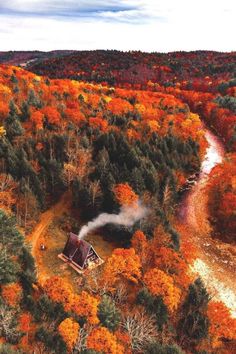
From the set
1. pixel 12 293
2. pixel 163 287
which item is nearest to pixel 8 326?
pixel 12 293

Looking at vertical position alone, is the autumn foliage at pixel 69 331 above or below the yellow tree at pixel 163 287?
above

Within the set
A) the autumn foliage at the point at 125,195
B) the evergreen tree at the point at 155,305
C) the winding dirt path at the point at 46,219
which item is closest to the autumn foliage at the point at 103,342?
the evergreen tree at the point at 155,305

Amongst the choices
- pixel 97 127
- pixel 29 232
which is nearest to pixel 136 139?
pixel 97 127

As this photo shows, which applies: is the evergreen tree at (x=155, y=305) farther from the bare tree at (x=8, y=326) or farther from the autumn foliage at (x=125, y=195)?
the autumn foliage at (x=125, y=195)

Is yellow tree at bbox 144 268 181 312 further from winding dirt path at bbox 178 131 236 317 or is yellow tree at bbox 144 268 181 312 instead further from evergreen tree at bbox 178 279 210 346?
winding dirt path at bbox 178 131 236 317

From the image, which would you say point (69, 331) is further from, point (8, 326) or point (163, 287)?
point (163, 287)

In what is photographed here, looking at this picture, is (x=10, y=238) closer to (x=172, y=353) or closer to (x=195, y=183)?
(x=172, y=353)

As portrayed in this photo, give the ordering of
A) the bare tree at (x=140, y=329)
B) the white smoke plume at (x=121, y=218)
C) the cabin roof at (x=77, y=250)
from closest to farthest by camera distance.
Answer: the bare tree at (x=140, y=329) → the cabin roof at (x=77, y=250) → the white smoke plume at (x=121, y=218)

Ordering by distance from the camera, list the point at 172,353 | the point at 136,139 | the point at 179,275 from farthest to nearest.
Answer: the point at 136,139 → the point at 179,275 → the point at 172,353
